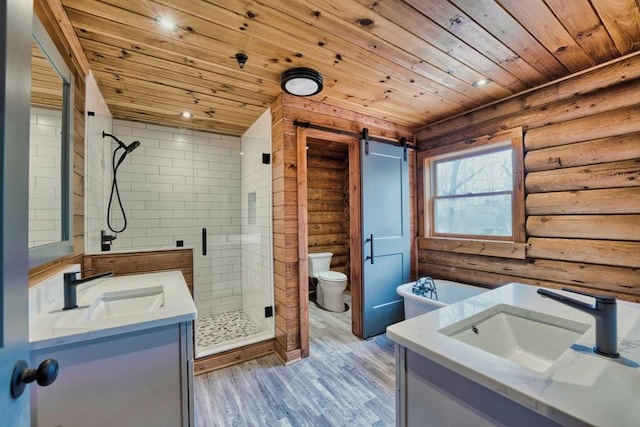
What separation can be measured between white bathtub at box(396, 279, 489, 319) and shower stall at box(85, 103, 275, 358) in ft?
4.46

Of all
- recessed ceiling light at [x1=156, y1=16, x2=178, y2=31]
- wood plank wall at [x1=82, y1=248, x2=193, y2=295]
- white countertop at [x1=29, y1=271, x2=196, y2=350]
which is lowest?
white countertop at [x1=29, y1=271, x2=196, y2=350]

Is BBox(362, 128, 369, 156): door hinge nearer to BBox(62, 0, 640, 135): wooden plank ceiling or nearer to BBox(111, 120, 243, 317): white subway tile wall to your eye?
BBox(62, 0, 640, 135): wooden plank ceiling

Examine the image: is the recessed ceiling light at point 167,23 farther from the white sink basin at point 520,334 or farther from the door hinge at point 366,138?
the white sink basin at point 520,334

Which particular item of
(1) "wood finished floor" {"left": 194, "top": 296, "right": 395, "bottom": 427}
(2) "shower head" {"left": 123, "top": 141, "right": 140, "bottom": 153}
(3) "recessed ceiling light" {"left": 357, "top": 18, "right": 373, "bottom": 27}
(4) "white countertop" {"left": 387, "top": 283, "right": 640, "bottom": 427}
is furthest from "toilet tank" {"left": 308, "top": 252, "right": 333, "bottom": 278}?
(3) "recessed ceiling light" {"left": 357, "top": 18, "right": 373, "bottom": 27}

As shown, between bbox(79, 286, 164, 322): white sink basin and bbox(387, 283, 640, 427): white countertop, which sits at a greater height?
bbox(387, 283, 640, 427): white countertop

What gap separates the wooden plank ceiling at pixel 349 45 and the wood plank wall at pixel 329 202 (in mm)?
2004

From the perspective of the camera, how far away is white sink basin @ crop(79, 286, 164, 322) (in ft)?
5.32

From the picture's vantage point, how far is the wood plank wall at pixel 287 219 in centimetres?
240

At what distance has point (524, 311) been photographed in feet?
4.18

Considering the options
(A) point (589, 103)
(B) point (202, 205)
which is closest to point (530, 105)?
(A) point (589, 103)

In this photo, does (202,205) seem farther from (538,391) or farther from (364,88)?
(538,391)

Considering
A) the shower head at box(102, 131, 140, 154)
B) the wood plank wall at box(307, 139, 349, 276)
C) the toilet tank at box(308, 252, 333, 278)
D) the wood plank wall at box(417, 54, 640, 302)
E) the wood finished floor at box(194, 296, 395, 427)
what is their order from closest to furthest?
the wood finished floor at box(194, 296, 395, 427) < the wood plank wall at box(417, 54, 640, 302) < the shower head at box(102, 131, 140, 154) < the toilet tank at box(308, 252, 333, 278) < the wood plank wall at box(307, 139, 349, 276)

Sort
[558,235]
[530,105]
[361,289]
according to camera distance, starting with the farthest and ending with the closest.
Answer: [361,289]
[530,105]
[558,235]

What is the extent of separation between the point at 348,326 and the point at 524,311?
7.30 ft
